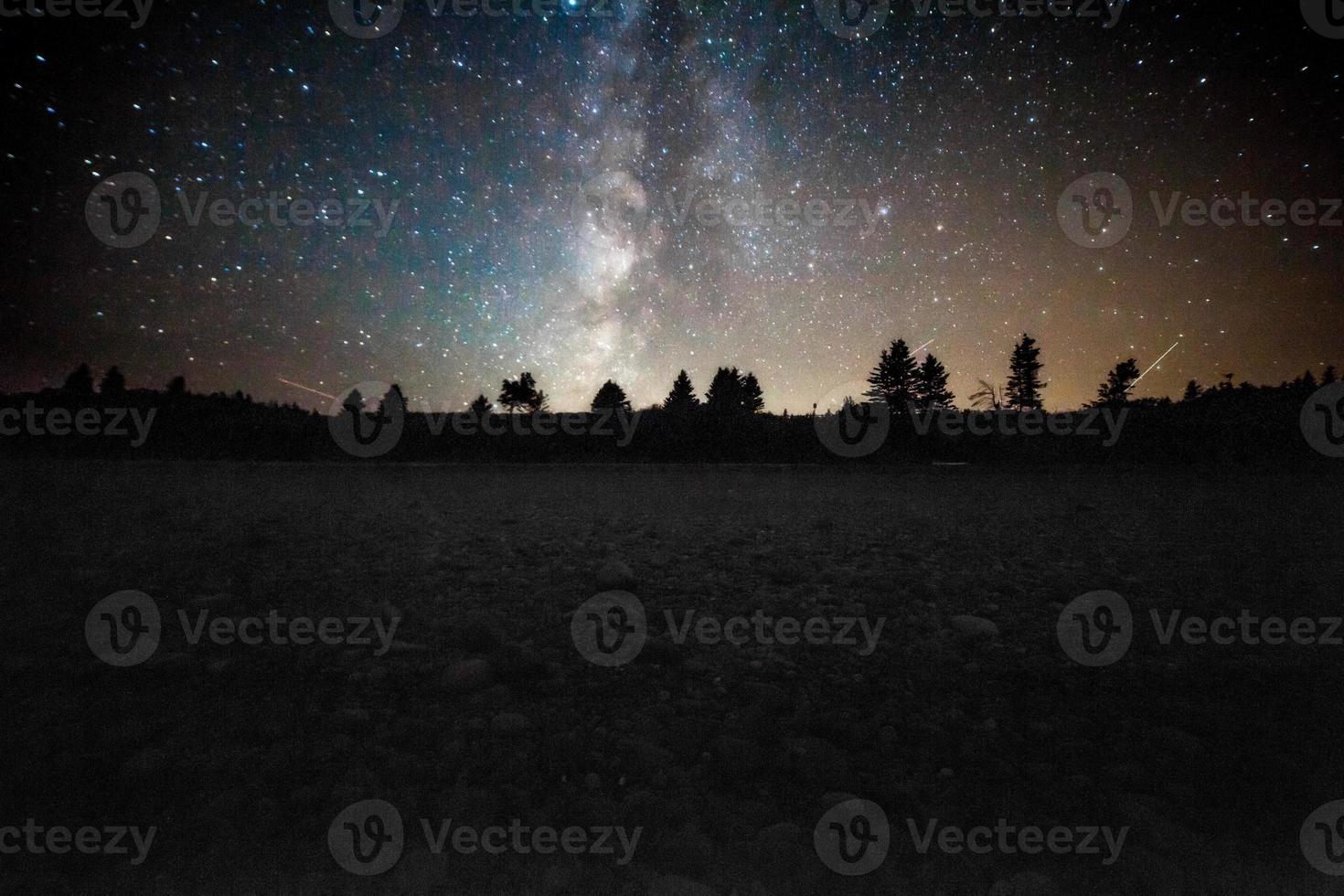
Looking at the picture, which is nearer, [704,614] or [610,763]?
[610,763]

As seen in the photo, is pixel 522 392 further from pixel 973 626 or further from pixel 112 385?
pixel 973 626

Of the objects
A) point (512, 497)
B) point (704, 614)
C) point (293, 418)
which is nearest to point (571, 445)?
point (512, 497)

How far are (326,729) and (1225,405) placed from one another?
25931 millimetres

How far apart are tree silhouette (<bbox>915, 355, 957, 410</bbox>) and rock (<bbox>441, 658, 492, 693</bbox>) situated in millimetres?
54816

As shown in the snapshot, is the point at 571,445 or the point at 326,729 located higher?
the point at 571,445

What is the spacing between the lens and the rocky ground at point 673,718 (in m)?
1.67

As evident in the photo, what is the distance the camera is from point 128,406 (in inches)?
745

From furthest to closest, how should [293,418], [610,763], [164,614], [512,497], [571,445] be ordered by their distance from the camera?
[293,418]
[571,445]
[512,497]
[164,614]
[610,763]

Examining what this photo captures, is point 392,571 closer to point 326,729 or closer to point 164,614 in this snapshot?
point 164,614

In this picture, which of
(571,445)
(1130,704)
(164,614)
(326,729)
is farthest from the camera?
(571,445)

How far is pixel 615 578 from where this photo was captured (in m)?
4.00

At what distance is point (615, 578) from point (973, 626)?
7.99 feet

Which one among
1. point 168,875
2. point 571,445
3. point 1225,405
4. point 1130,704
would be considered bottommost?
point 168,875

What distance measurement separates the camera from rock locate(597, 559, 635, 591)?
3924mm
